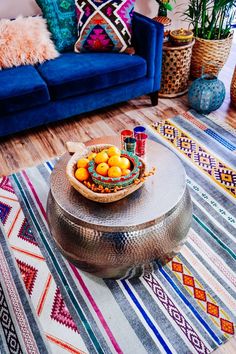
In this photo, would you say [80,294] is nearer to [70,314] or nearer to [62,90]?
[70,314]

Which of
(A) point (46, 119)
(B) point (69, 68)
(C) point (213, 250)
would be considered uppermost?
(B) point (69, 68)

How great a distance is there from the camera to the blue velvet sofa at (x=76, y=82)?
7.32ft

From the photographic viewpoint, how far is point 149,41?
2463mm

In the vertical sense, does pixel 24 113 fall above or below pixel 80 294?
above

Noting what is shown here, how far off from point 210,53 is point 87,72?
128 cm

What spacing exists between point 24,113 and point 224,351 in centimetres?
191

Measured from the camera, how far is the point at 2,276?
61.9 inches

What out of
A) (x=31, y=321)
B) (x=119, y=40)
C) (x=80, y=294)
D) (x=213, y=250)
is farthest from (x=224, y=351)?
(x=119, y=40)

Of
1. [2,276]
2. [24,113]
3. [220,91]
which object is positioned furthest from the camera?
[220,91]

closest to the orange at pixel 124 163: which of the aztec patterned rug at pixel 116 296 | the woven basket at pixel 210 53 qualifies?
the aztec patterned rug at pixel 116 296

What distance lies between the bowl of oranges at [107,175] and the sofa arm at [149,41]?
1392 mm

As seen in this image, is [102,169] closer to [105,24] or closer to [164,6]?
[105,24]

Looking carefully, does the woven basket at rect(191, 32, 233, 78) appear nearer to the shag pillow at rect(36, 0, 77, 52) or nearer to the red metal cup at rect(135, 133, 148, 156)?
the shag pillow at rect(36, 0, 77, 52)

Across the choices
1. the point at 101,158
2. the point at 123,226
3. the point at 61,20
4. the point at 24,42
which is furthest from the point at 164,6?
the point at 123,226
